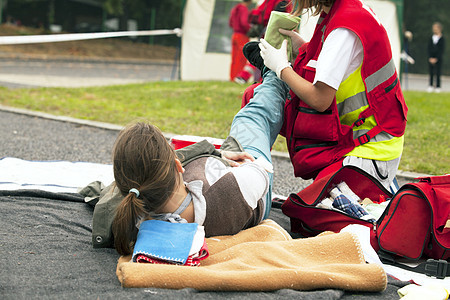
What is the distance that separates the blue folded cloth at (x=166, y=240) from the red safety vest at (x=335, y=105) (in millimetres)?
1027

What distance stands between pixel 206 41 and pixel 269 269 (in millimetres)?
11039

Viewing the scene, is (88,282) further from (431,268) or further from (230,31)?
(230,31)

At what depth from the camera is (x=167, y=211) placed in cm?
243

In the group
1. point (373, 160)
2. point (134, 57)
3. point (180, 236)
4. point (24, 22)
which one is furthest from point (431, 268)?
point (24, 22)

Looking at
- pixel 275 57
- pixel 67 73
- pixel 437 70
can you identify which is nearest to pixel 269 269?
pixel 275 57

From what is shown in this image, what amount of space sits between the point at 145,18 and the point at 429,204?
26.6 m

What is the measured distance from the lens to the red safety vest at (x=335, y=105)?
9.48 feet

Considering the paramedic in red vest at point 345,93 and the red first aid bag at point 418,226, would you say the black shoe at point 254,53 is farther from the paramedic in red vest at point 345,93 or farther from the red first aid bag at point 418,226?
the red first aid bag at point 418,226

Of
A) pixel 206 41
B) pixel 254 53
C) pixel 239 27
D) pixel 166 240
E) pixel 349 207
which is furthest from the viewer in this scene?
pixel 206 41

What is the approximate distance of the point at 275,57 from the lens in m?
3.15

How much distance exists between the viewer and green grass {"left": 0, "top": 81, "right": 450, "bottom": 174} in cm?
600

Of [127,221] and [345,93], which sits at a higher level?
[345,93]

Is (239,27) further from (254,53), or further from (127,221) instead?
(127,221)

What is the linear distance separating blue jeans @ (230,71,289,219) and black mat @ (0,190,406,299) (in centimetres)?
56
